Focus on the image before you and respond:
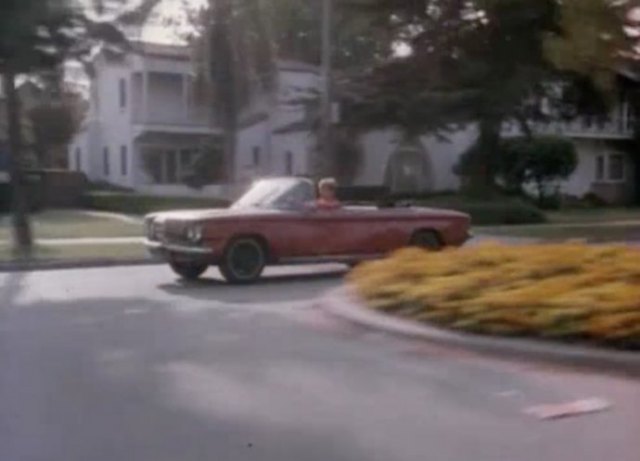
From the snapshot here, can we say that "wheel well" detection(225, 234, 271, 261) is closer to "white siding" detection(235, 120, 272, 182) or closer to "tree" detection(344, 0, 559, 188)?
"tree" detection(344, 0, 559, 188)

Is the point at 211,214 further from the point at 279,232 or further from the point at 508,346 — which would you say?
the point at 508,346

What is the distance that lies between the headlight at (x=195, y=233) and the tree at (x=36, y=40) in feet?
10.2

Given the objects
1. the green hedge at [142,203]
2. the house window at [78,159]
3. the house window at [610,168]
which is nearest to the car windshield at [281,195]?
the green hedge at [142,203]

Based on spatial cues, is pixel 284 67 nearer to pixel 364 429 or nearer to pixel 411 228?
pixel 411 228

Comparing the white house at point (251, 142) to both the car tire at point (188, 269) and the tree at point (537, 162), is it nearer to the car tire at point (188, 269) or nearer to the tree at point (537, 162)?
the tree at point (537, 162)

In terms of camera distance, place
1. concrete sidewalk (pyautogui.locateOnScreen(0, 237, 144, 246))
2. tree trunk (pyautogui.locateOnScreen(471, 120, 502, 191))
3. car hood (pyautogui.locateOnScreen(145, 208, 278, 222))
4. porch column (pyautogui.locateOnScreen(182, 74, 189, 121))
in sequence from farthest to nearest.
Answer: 1. porch column (pyautogui.locateOnScreen(182, 74, 189, 121))
2. tree trunk (pyautogui.locateOnScreen(471, 120, 502, 191))
3. concrete sidewalk (pyautogui.locateOnScreen(0, 237, 144, 246))
4. car hood (pyautogui.locateOnScreen(145, 208, 278, 222))

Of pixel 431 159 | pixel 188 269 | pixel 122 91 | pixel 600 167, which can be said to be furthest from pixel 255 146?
pixel 188 269

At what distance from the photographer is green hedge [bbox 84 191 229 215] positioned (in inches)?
1639

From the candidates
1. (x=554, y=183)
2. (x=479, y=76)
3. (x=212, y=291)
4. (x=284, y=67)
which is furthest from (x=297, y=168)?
(x=212, y=291)

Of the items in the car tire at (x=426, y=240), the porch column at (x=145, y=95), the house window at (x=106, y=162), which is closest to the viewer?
the car tire at (x=426, y=240)

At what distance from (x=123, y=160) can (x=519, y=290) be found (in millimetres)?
44457

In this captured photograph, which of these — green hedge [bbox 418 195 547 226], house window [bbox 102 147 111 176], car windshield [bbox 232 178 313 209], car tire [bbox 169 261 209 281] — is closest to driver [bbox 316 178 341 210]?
car windshield [bbox 232 178 313 209]

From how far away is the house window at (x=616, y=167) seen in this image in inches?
2304

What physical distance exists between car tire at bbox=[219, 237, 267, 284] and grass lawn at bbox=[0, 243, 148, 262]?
16.8 ft
